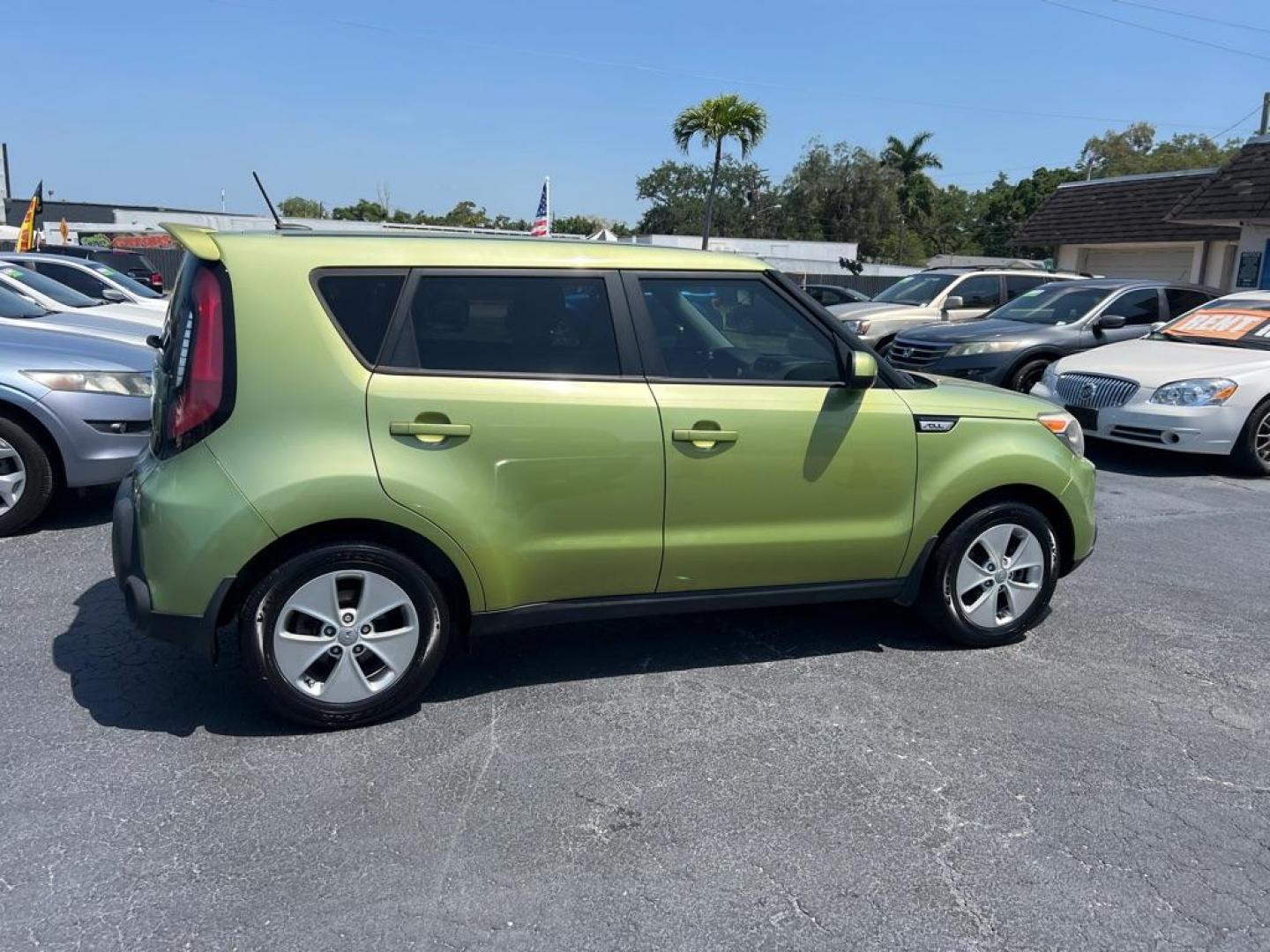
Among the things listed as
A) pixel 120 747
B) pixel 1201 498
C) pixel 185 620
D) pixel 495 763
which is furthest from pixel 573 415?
pixel 1201 498

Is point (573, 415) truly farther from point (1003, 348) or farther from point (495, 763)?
point (1003, 348)

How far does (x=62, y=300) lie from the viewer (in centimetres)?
1149

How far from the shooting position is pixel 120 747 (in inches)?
139

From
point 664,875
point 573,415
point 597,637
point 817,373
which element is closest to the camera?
point 664,875

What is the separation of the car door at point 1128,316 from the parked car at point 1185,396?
147 cm

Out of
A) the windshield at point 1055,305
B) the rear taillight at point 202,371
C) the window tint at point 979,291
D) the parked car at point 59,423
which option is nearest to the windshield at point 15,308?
the parked car at point 59,423

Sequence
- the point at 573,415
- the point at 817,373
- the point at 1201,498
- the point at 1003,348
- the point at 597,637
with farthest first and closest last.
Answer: the point at 1003,348
the point at 1201,498
the point at 597,637
the point at 817,373
the point at 573,415

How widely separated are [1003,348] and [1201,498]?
3049 millimetres

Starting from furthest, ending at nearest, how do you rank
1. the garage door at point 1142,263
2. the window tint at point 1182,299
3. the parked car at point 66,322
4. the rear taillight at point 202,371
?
1. the garage door at point 1142,263
2. the window tint at point 1182,299
3. the parked car at point 66,322
4. the rear taillight at point 202,371

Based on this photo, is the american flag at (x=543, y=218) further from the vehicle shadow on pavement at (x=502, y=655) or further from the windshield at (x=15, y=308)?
the vehicle shadow on pavement at (x=502, y=655)

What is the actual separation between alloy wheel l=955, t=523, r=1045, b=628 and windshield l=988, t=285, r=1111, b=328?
7.22 m

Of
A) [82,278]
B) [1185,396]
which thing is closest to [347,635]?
[1185,396]

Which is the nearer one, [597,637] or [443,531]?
[443,531]

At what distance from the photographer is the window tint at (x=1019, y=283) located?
14805mm
